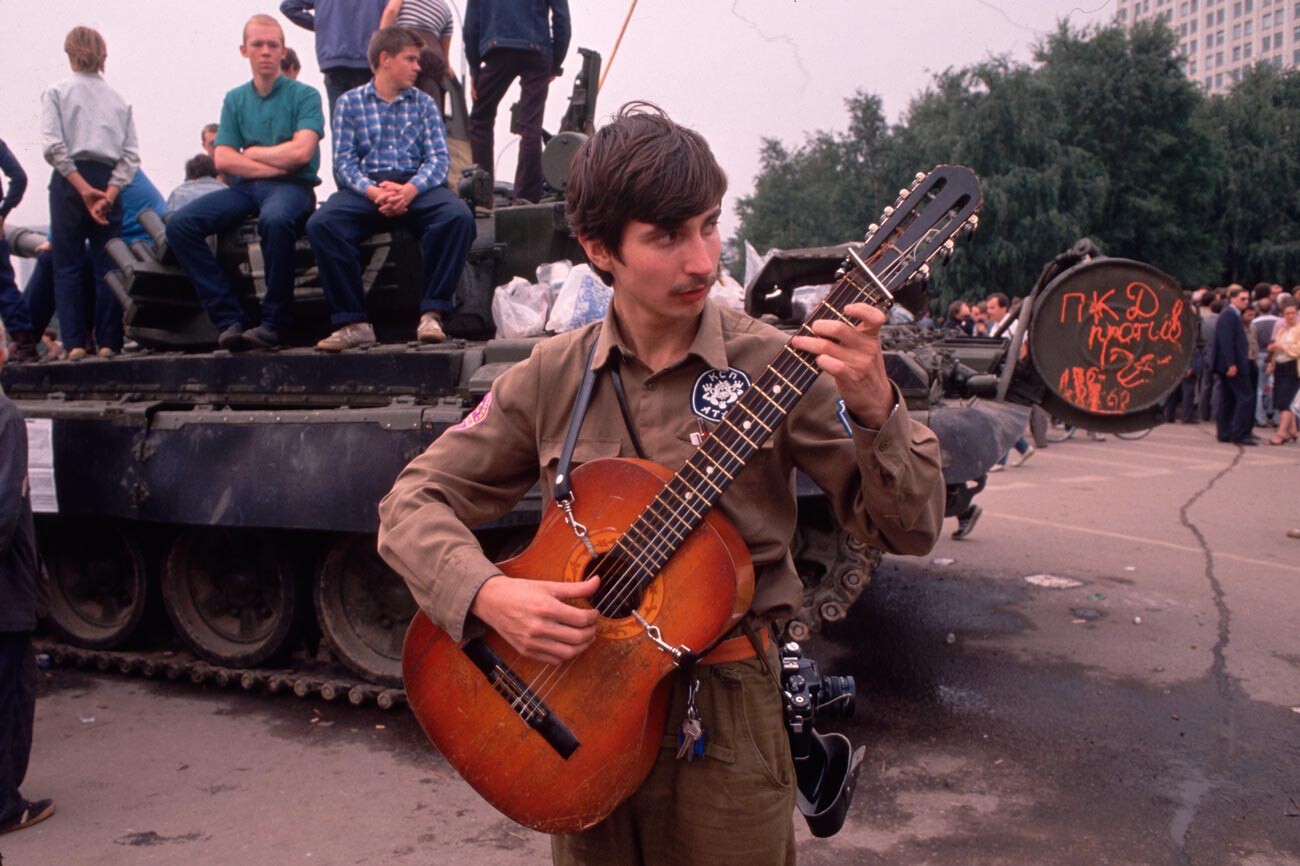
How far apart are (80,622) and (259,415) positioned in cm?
203

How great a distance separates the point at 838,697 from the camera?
225 centimetres

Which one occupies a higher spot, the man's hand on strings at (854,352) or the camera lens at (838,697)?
the man's hand on strings at (854,352)

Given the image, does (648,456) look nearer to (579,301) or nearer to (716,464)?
(716,464)

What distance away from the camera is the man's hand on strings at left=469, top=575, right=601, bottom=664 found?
1750 millimetres

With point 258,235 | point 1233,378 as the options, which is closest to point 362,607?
point 258,235

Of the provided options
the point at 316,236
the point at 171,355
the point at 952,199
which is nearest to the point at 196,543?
the point at 171,355

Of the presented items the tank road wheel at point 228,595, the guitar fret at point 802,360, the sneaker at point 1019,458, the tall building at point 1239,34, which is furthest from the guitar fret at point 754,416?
the tall building at point 1239,34

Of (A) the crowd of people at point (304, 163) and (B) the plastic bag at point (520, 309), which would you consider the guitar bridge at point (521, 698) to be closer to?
(B) the plastic bag at point (520, 309)

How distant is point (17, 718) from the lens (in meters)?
3.83

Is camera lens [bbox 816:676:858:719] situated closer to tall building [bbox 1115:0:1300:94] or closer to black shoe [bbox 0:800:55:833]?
black shoe [bbox 0:800:55:833]

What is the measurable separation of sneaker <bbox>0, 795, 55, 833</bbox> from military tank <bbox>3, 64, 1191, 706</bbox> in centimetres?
125

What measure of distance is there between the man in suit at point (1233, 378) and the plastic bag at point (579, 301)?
445 inches

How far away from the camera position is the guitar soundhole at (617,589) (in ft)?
6.01

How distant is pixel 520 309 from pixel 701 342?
10.2 feet
